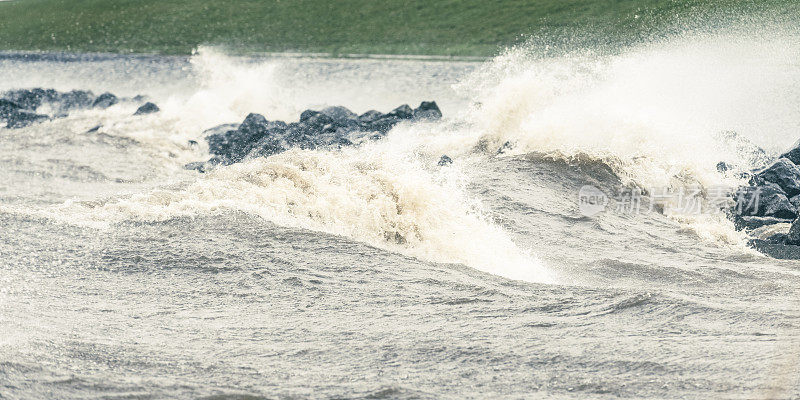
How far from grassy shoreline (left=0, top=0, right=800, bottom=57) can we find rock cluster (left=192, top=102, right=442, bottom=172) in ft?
21.1

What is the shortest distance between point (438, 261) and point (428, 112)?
789cm

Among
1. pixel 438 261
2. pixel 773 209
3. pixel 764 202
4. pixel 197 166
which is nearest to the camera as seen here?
pixel 438 261

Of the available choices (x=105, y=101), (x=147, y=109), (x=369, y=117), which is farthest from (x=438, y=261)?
(x=105, y=101)

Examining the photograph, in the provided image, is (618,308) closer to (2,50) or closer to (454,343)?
(454,343)

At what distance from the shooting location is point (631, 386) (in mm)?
4176

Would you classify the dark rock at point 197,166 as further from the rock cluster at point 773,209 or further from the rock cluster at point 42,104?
the rock cluster at point 773,209

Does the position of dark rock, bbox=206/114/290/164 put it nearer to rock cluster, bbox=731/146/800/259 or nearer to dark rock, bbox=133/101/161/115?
dark rock, bbox=133/101/161/115

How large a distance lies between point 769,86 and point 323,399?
1147 centimetres

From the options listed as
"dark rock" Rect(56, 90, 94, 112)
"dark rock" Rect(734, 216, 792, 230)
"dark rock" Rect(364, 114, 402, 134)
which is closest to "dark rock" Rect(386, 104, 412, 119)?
"dark rock" Rect(364, 114, 402, 134)

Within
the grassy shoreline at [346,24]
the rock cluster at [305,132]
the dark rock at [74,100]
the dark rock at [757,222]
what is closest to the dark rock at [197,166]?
the rock cluster at [305,132]

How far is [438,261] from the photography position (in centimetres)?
684

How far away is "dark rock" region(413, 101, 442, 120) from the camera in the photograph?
14305 millimetres

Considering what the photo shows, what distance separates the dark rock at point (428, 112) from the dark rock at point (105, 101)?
8193mm

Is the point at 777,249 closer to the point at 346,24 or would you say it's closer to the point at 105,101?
the point at 105,101
